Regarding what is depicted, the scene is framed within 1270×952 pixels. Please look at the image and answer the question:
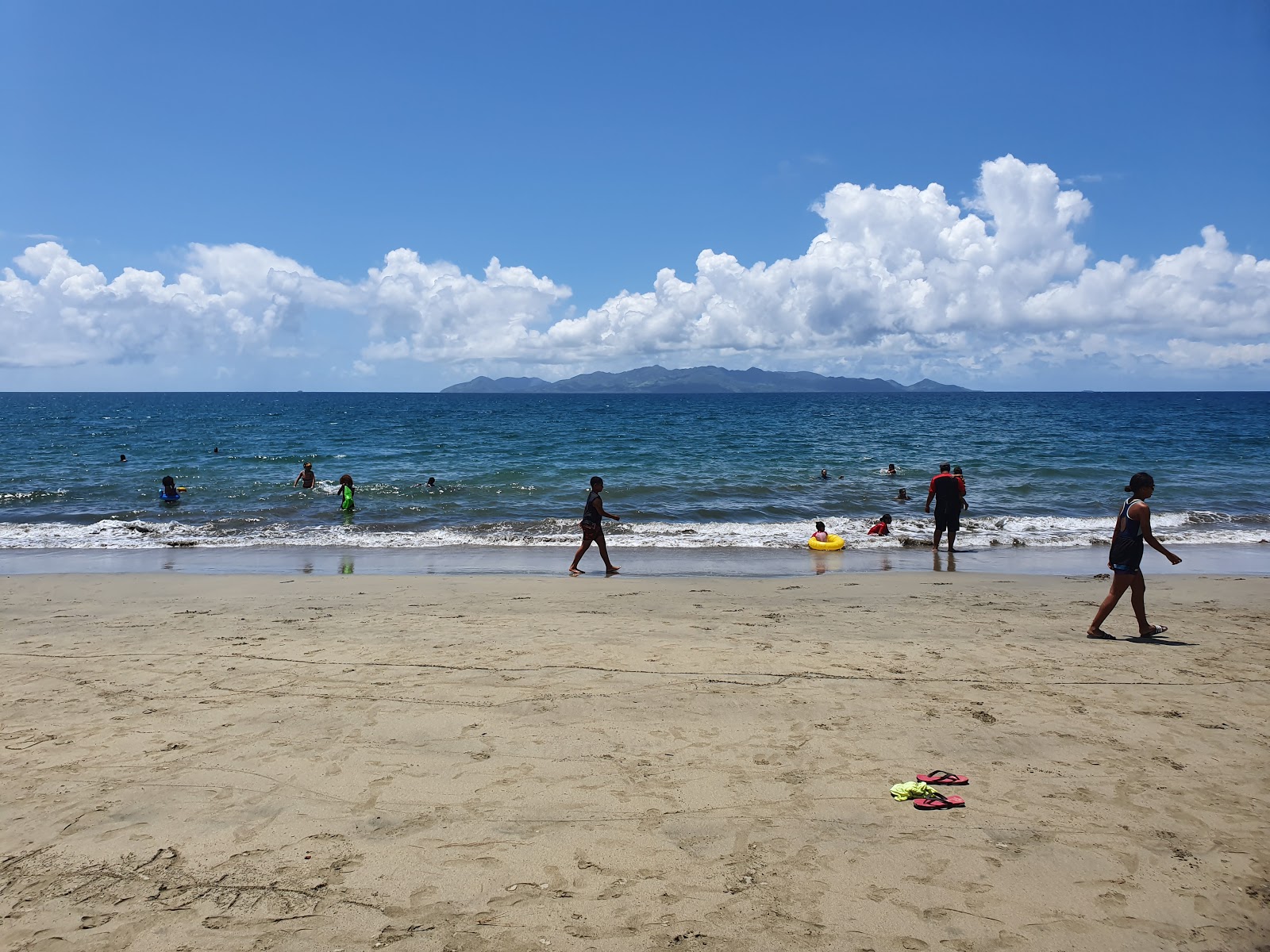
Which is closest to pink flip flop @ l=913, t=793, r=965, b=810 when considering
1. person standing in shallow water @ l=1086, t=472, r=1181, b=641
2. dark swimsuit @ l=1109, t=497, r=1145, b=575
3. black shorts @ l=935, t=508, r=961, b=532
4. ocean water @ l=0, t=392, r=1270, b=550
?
person standing in shallow water @ l=1086, t=472, r=1181, b=641

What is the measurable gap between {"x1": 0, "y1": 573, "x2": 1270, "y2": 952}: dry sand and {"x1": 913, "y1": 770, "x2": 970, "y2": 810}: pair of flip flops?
2.9 inches

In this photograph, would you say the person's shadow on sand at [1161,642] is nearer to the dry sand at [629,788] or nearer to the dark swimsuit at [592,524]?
the dry sand at [629,788]

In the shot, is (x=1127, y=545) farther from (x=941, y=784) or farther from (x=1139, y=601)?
(x=941, y=784)

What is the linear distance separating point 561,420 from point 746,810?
234 feet

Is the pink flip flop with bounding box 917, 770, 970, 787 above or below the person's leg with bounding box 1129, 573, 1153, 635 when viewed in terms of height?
below

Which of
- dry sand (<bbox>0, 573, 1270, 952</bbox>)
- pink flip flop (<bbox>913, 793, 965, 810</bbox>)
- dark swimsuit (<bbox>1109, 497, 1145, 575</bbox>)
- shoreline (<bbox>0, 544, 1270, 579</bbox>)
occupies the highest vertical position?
dark swimsuit (<bbox>1109, 497, 1145, 575</bbox>)

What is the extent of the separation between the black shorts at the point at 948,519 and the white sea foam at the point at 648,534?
131 centimetres

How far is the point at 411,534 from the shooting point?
1841 centimetres

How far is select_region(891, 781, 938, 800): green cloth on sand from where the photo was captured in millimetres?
4898

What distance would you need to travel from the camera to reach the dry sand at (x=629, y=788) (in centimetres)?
378

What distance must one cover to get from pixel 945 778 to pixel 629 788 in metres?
2.14

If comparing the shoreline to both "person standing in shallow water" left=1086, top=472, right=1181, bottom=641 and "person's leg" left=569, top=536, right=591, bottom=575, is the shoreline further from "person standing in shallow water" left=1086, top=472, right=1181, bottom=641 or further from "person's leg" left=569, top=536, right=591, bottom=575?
"person standing in shallow water" left=1086, top=472, right=1181, bottom=641

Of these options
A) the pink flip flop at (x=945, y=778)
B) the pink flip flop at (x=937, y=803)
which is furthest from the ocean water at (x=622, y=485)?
the pink flip flop at (x=937, y=803)

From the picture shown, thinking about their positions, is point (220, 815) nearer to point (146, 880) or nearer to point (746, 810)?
point (146, 880)
